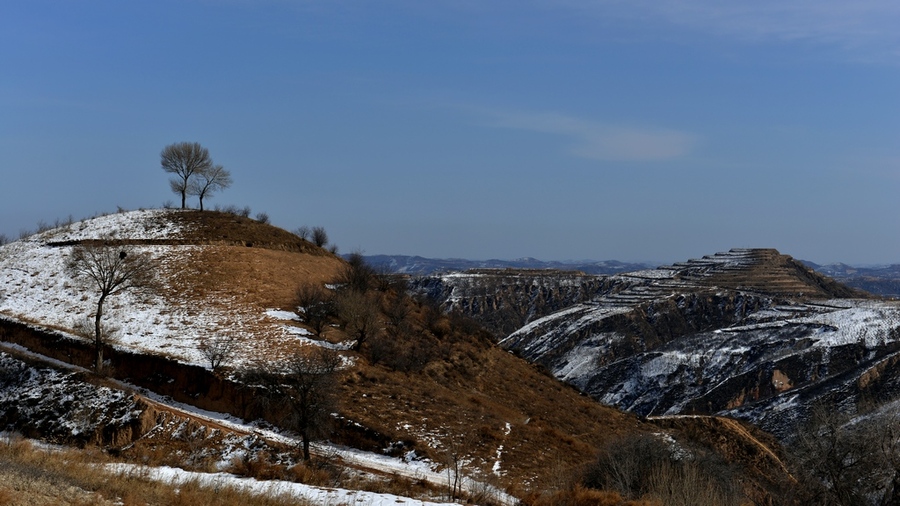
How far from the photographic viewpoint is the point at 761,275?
13912 cm

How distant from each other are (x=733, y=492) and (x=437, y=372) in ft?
54.6

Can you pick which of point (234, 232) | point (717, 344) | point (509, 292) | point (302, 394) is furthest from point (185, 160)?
point (509, 292)

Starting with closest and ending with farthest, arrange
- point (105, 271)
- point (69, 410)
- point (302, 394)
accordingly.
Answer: point (302, 394) < point (69, 410) < point (105, 271)

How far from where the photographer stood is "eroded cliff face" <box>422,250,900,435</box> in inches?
2761

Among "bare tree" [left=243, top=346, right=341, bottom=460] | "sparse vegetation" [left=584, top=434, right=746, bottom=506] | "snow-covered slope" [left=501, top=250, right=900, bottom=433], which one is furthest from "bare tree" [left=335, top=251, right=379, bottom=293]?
"sparse vegetation" [left=584, top=434, right=746, bottom=506]

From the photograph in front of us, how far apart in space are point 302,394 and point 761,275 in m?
139

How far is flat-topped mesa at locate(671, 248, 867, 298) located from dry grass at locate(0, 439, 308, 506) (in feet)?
418

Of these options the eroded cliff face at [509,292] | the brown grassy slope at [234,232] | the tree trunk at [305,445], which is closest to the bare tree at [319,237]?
the brown grassy slope at [234,232]

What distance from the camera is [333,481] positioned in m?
17.0

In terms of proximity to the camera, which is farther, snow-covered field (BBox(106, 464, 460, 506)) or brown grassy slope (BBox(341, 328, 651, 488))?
brown grassy slope (BBox(341, 328, 651, 488))

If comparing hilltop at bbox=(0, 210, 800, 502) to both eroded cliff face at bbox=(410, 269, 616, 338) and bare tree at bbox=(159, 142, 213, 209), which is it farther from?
eroded cliff face at bbox=(410, 269, 616, 338)

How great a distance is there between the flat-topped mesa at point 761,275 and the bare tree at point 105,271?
115184 mm

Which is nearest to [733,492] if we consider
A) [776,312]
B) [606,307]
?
[776,312]

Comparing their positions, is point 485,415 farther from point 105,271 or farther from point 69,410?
point 105,271
